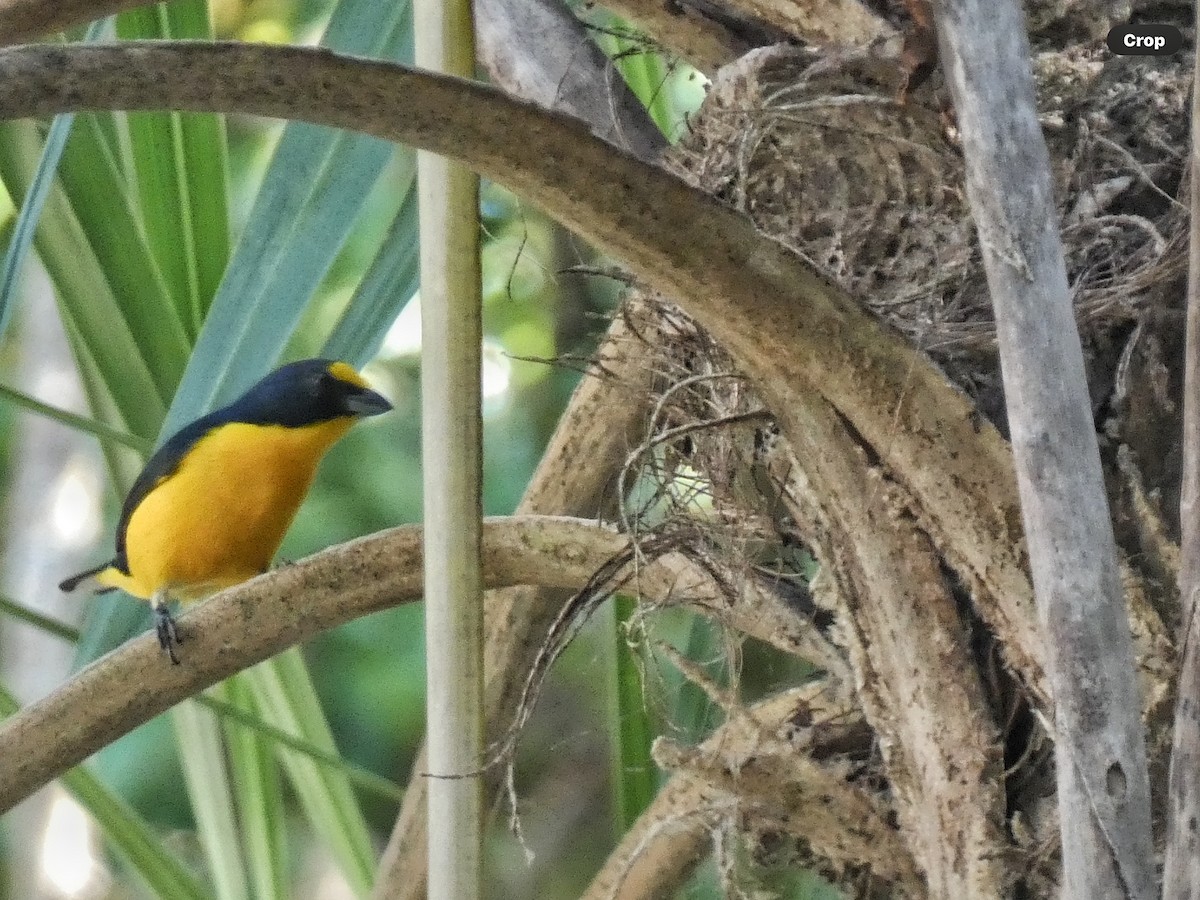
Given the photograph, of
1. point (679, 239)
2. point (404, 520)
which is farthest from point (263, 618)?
point (404, 520)

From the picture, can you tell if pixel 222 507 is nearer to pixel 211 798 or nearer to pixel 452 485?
pixel 211 798

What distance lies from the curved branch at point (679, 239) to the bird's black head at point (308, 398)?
2.96ft

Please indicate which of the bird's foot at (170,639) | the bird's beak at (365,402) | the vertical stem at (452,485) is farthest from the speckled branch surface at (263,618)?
the bird's beak at (365,402)

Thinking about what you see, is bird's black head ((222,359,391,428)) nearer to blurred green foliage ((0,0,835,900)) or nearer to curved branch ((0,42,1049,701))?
blurred green foliage ((0,0,835,900))

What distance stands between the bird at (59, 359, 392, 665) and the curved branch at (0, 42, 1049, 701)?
2.97ft

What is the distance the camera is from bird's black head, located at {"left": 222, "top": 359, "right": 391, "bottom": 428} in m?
1.44

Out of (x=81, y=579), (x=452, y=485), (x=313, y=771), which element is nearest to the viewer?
(x=452, y=485)

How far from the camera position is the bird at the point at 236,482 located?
4.68 feet

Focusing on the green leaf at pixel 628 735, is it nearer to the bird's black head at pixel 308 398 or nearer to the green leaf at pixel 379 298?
A: the green leaf at pixel 379 298

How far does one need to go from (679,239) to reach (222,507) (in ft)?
3.43

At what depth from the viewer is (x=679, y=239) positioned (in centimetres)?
48

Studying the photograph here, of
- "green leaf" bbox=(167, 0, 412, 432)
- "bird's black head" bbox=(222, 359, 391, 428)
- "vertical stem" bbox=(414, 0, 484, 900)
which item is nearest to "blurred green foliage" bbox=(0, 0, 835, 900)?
"bird's black head" bbox=(222, 359, 391, 428)

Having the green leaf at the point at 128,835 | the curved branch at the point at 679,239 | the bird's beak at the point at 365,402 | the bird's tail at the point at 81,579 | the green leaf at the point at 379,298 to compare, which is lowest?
the green leaf at the point at 128,835

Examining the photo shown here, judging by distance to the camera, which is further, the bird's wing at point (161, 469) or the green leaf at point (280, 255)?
the bird's wing at point (161, 469)
